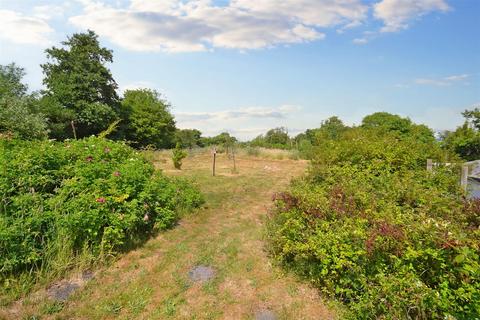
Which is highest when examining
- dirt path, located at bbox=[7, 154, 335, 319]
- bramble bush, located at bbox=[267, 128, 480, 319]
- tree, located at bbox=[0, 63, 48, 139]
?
tree, located at bbox=[0, 63, 48, 139]

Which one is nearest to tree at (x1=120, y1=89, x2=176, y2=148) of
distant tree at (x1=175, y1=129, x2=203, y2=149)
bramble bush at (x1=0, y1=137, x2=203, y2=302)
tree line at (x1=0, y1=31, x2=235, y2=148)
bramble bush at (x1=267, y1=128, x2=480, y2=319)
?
tree line at (x1=0, y1=31, x2=235, y2=148)

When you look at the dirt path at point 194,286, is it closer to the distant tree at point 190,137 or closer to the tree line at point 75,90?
the tree line at point 75,90

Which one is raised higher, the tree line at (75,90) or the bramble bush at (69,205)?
the tree line at (75,90)

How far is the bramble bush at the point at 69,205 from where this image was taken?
3.60 m

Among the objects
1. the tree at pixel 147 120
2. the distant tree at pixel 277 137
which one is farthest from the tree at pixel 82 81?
the distant tree at pixel 277 137

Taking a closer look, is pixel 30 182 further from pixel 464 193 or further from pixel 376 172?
pixel 464 193

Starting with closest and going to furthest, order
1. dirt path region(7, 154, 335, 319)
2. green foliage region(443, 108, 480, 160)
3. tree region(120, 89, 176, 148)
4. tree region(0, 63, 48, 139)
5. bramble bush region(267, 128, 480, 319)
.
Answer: bramble bush region(267, 128, 480, 319)
dirt path region(7, 154, 335, 319)
tree region(0, 63, 48, 139)
green foliage region(443, 108, 480, 160)
tree region(120, 89, 176, 148)

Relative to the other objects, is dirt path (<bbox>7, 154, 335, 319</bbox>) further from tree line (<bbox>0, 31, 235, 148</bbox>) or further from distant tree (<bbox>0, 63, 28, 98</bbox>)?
distant tree (<bbox>0, 63, 28, 98</bbox>)

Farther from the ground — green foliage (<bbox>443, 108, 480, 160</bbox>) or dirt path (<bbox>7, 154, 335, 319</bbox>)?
green foliage (<bbox>443, 108, 480, 160</bbox>)

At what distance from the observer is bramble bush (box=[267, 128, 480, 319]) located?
2453 mm

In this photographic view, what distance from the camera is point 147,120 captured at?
35500 millimetres

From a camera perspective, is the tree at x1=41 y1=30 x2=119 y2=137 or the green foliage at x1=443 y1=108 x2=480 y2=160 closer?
A: the green foliage at x1=443 y1=108 x2=480 y2=160

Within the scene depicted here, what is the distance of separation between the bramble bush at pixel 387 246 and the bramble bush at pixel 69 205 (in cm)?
221

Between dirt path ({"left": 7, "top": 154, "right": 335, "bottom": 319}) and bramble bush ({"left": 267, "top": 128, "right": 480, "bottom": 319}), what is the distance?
13.5 inches
